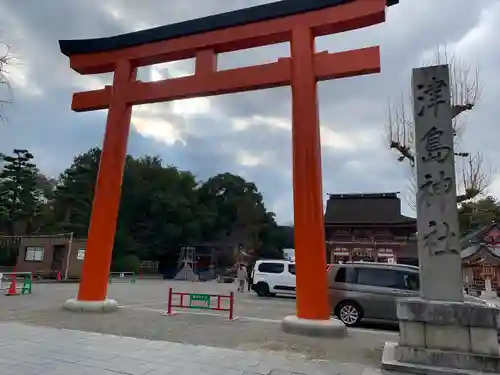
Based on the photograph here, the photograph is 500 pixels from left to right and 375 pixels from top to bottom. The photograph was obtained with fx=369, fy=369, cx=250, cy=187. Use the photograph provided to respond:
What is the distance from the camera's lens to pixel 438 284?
565cm

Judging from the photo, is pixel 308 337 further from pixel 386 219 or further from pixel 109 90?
pixel 386 219

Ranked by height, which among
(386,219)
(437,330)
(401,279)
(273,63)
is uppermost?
(273,63)

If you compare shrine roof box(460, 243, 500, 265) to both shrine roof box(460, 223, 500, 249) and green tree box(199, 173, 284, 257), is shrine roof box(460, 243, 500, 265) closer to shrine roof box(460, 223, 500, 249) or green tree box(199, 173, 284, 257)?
shrine roof box(460, 223, 500, 249)

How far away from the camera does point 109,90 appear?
10.8 m

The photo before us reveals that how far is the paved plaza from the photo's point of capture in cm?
504

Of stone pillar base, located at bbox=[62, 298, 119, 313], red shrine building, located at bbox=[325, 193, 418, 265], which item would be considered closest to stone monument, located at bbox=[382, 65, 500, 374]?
stone pillar base, located at bbox=[62, 298, 119, 313]

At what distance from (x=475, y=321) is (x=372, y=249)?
19.1m

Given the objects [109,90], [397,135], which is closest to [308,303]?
[109,90]

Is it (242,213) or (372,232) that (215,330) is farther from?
(242,213)

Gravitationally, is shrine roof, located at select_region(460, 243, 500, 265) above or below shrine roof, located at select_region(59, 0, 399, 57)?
below

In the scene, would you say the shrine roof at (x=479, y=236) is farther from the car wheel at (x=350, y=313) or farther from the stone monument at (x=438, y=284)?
the stone monument at (x=438, y=284)

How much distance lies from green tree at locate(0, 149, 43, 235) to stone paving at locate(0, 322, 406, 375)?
3236 cm

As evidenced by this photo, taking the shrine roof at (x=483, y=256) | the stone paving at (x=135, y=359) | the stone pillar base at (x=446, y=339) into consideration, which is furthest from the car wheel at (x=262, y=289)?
the shrine roof at (x=483, y=256)

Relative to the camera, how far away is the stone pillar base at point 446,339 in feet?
16.5
